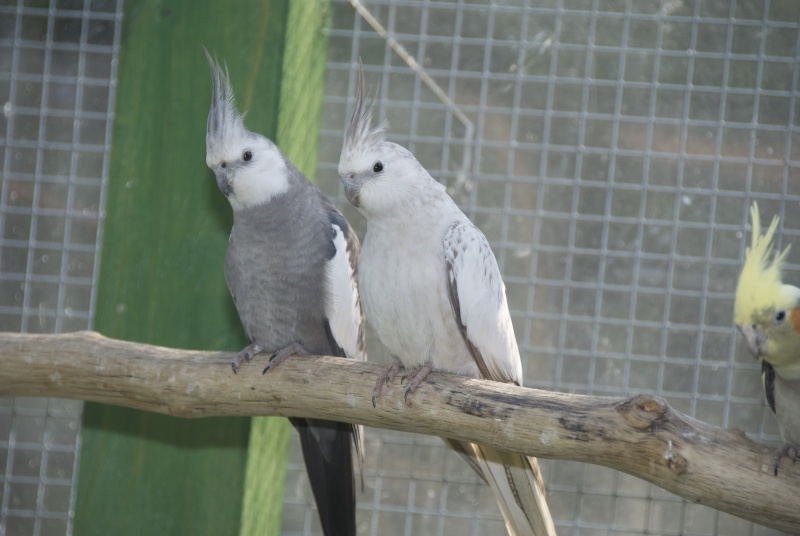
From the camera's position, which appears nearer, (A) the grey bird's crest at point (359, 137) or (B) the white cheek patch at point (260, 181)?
(A) the grey bird's crest at point (359, 137)

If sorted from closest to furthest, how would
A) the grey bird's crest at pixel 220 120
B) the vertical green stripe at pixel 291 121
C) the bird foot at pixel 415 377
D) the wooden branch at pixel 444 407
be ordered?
1. the wooden branch at pixel 444 407
2. the bird foot at pixel 415 377
3. the grey bird's crest at pixel 220 120
4. the vertical green stripe at pixel 291 121

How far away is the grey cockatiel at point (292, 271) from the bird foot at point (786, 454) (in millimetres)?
985

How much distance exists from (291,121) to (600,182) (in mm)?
967

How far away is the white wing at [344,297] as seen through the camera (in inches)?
77.4

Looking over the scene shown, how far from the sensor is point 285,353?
1881 mm

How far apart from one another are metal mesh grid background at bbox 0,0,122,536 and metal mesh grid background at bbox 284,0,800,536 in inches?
29.8

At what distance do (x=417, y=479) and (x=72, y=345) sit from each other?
1.12m

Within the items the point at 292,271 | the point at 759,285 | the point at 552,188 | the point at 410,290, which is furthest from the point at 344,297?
the point at 759,285

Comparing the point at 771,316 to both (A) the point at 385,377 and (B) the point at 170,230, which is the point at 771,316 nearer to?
(A) the point at 385,377

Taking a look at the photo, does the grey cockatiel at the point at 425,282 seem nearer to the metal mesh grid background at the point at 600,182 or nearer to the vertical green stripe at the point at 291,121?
the vertical green stripe at the point at 291,121

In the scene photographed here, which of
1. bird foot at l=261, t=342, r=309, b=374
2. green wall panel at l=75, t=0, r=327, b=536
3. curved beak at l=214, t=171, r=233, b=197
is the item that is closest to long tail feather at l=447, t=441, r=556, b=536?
bird foot at l=261, t=342, r=309, b=374

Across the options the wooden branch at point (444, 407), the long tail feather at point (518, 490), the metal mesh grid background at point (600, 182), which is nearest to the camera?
the wooden branch at point (444, 407)

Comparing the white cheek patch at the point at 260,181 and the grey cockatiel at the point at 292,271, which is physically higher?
the white cheek patch at the point at 260,181

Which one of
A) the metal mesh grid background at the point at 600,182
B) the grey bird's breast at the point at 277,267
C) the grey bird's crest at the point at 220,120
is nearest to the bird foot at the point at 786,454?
the metal mesh grid background at the point at 600,182
